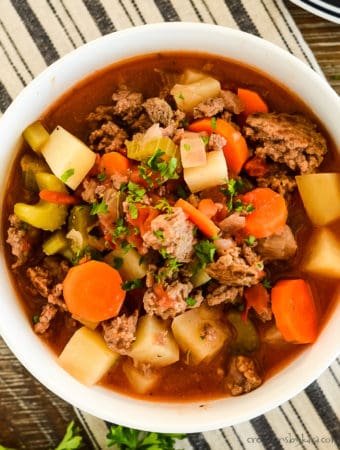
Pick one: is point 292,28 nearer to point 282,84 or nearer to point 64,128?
point 282,84

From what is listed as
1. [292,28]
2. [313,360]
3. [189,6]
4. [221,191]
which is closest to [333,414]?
[313,360]

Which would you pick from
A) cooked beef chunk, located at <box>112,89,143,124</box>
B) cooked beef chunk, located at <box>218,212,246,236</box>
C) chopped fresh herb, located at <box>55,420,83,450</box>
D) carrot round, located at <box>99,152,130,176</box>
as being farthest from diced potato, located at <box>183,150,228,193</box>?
chopped fresh herb, located at <box>55,420,83,450</box>

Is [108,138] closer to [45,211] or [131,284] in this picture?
[45,211]

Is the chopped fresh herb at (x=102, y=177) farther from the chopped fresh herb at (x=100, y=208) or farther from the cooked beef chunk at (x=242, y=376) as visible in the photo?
the cooked beef chunk at (x=242, y=376)

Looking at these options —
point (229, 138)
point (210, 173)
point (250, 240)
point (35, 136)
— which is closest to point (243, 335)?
point (250, 240)

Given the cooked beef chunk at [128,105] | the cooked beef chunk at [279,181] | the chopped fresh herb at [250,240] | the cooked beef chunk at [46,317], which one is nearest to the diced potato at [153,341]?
the cooked beef chunk at [46,317]
